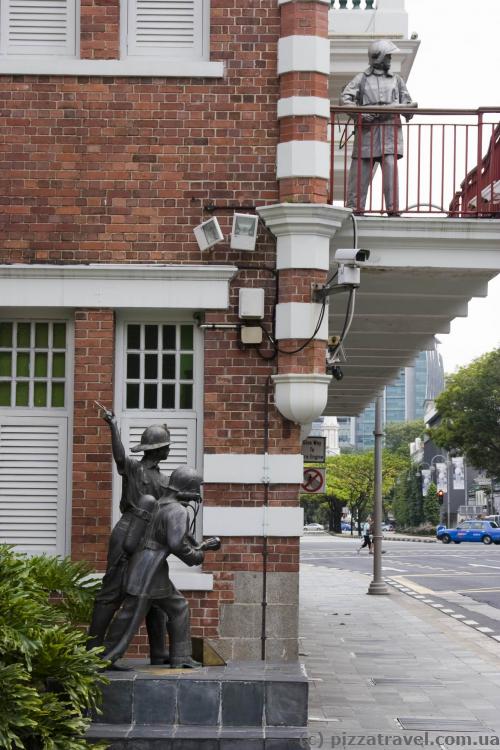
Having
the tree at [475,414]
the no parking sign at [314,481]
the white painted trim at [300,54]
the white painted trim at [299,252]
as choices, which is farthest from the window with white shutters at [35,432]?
the tree at [475,414]

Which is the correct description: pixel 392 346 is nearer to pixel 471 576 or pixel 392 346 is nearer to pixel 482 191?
pixel 482 191

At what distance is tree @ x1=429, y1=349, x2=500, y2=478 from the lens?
7231 cm

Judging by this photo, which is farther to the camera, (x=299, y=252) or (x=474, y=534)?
(x=474, y=534)

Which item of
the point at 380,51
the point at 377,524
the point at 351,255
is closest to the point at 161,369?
the point at 351,255

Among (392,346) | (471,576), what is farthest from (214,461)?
(471,576)

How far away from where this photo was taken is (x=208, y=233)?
36.3 ft

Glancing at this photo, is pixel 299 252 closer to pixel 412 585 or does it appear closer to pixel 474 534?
pixel 412 585

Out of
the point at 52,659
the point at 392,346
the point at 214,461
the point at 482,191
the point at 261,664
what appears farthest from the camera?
the point at 392,346

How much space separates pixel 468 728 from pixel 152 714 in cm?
297

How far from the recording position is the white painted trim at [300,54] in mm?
11258

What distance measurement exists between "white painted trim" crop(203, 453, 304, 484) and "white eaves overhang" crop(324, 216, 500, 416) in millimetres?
1879

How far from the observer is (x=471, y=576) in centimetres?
3353

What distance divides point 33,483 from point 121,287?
1.84m

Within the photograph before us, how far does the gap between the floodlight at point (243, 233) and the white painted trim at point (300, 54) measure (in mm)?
1332
